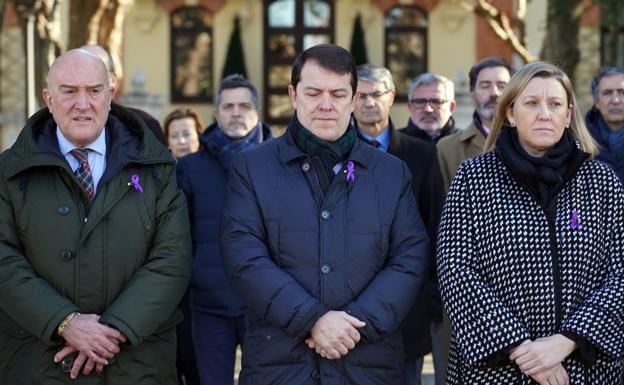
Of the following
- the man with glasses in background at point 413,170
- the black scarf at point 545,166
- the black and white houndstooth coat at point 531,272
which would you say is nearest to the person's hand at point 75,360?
the black and white houndstooth coat at point 531,272

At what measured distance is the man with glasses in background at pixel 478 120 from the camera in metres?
6.36

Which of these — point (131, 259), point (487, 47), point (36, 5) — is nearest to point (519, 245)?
point (131, 259)

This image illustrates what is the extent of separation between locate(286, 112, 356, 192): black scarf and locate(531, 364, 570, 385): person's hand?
3.92ft

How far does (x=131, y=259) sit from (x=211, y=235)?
146cm

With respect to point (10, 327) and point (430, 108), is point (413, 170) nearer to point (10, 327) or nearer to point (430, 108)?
point (430, 108)

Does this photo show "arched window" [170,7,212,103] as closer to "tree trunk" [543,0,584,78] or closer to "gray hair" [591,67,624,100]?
"tree trunk" [543,0,584,78]

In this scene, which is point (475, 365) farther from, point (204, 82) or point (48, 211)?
point (204, 82)

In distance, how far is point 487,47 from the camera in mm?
25000

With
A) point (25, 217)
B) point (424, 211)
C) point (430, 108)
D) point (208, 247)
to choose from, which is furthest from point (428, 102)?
point (25, 217)

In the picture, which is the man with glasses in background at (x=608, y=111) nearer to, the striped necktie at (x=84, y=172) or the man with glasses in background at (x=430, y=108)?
the man with glasses in background at (x=430, y=108)

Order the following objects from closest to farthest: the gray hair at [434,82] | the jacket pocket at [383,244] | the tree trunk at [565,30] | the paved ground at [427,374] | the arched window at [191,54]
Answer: the jacket pocket at [383,244], the gray hair at [434,82], the paved ground at [427,374], the tree trunk at [565,30], the arched window at [191,54]

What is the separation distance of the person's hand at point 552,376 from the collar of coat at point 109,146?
1875 mm

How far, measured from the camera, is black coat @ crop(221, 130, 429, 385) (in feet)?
14.8

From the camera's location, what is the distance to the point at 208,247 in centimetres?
619
